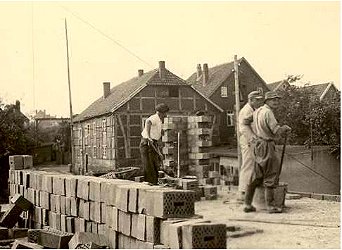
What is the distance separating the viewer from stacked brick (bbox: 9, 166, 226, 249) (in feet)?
16.3

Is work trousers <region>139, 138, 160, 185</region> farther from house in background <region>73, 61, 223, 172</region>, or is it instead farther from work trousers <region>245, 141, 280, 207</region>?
work trousers <region>245, 141, 280, 207</region>

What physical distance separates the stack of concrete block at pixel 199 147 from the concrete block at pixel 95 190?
360 cm

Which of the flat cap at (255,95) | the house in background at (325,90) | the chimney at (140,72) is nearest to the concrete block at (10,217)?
the chimney at (140,72)

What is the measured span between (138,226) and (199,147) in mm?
5014

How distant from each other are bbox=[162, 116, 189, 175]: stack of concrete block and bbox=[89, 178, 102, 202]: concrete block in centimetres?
345

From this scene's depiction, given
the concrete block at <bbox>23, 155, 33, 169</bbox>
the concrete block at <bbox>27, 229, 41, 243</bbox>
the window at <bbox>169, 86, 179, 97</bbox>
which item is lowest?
the concrete block at <bbox>27, 229, 41, 243</bbox>

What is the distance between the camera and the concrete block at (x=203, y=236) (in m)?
4.37

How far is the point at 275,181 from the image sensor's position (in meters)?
6.99

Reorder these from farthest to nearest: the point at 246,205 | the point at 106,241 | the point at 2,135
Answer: the point at 2,135 < the point at 246,205 < the point at 106,241

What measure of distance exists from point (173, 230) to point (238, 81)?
4.67m

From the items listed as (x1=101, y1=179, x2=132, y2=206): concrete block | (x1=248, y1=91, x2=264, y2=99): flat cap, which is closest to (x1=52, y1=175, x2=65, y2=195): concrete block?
(x1=101, y1=179, x2=132, y2=206): concrete block

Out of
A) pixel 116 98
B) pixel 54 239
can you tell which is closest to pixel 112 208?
pixel 54 239

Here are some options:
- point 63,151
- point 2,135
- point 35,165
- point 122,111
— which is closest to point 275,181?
point 122,111

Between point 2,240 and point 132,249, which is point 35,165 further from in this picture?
point 132,249
